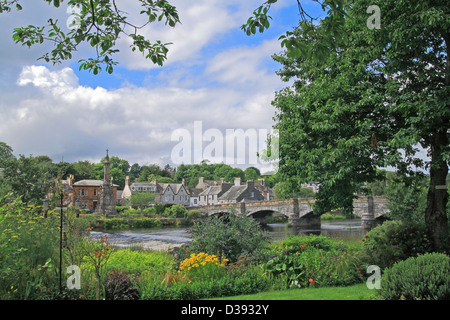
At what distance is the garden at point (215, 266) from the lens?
6.89 m

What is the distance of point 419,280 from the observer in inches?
248

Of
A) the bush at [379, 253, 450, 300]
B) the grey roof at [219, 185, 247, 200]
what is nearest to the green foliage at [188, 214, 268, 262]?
the bush at [379, 253, 450, 300]

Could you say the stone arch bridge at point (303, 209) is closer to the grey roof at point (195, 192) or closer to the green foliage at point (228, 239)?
the green foliage at point (228, 239)

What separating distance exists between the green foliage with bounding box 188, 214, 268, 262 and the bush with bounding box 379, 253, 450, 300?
467cm

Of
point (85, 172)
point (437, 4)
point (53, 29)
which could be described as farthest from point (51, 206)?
point (85, 172)

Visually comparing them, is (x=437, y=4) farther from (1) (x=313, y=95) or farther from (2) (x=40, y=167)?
(2) (x=40, y=167)

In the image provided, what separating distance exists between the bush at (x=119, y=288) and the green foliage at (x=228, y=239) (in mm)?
3610

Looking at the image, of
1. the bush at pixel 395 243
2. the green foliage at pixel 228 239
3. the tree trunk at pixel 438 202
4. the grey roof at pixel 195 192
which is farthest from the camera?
the grey roof at pixel 195 192

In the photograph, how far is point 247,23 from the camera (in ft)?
17.6

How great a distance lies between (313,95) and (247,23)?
8.28 m

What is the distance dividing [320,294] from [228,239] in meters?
4.03

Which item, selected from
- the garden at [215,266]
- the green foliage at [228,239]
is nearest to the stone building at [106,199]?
the garden at [215,266]
